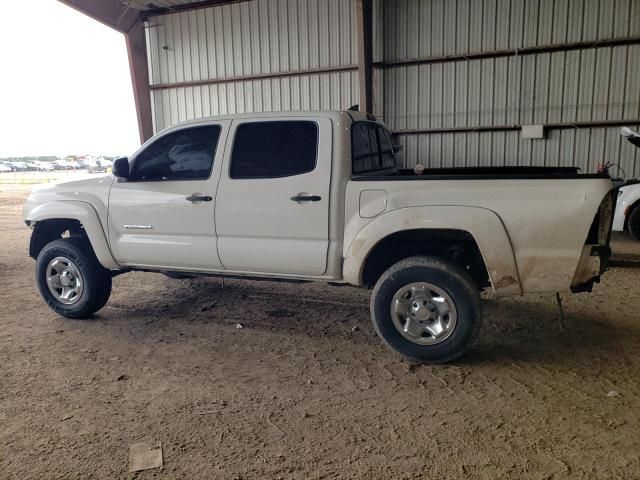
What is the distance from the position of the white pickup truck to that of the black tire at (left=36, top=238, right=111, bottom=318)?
1cm

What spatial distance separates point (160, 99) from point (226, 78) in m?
2.34

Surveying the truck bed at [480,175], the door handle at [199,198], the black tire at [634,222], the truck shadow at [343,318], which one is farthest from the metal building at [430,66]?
the door handle at [199,198]

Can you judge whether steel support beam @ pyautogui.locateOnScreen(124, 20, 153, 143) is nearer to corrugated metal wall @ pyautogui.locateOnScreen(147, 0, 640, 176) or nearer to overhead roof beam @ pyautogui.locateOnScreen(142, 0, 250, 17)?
overhead roof beam @ pyautogui.locateOnScreen(142, 0, 250, 17)

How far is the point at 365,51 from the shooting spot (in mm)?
11680

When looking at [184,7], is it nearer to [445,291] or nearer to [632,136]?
[632,136]

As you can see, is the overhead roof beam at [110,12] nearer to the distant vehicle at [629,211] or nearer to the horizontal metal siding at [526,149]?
the horizontal metal siding at [526,149]

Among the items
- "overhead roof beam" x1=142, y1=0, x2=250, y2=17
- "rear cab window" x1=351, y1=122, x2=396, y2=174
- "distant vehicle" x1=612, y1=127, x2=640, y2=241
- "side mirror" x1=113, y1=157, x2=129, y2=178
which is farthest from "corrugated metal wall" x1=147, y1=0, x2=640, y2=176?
"side mirror" x1=113, y1=157, x2=129, y2=178

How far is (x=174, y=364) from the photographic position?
404 cm

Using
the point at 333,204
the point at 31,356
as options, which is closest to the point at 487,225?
the point at 333,204

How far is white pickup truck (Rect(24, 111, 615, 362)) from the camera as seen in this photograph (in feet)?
11.6

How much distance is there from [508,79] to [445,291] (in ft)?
29.9

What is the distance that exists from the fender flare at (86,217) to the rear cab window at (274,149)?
1.55 meters

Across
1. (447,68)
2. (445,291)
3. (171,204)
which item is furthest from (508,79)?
(171,204)

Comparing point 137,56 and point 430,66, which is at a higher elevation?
point 137,56
